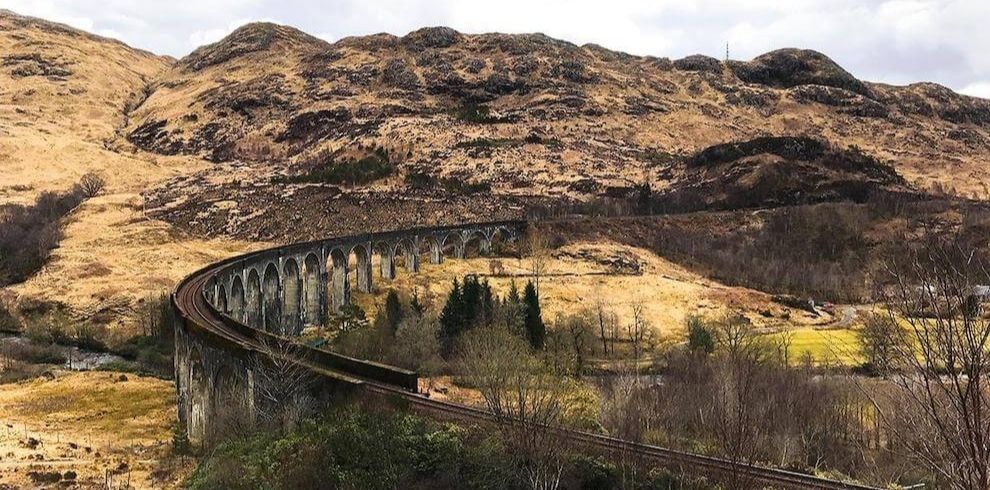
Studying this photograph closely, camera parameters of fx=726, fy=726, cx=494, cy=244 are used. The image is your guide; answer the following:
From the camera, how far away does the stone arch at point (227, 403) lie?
1198 inches

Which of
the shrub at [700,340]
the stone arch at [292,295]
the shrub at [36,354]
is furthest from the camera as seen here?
the stone arch at [292,295]

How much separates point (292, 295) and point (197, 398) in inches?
1154

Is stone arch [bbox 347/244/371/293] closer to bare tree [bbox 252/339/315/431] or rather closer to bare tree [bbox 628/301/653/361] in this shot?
bare tree [bbox 628/301/653/361]

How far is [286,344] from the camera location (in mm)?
30484

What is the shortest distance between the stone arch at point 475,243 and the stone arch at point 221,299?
143 ft

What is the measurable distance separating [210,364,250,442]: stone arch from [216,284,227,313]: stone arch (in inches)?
746

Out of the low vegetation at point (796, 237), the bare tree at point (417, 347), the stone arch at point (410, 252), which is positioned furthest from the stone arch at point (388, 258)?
the bare tree at point (417, 347)

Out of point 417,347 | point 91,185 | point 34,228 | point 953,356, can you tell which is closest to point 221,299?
point 417,347

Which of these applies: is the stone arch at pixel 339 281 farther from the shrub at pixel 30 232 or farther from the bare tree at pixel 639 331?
the shrub at pixel 30 232

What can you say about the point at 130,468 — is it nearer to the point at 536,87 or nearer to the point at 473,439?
the point at 473,439

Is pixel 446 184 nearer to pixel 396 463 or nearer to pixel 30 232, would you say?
pixel 30 232

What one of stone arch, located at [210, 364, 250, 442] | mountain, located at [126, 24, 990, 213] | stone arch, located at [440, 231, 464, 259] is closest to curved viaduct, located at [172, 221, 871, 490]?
stone arch, located at [210, 364, 250, 442]

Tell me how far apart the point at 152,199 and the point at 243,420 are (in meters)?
101

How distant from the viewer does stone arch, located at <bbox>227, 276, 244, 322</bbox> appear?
56281mm
